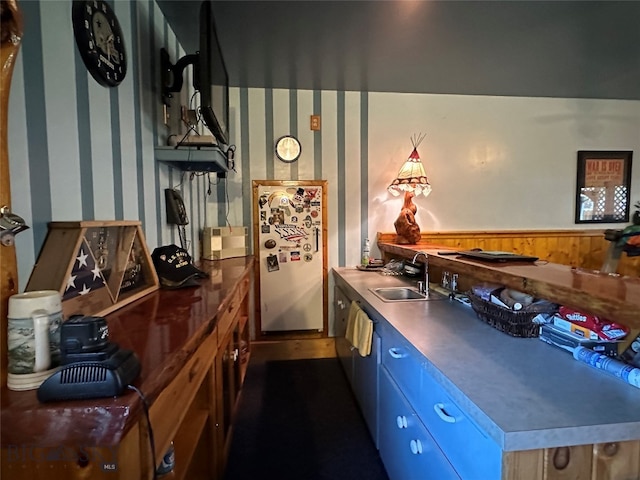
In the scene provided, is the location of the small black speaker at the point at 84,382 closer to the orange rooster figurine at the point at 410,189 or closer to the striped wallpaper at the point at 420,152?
the striped wallpaper at the point at 420,152

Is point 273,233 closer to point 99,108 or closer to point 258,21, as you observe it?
point 258,21

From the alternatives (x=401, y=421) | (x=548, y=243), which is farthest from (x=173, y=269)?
(x=548, y=243)

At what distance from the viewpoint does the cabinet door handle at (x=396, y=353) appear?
4.92 feet

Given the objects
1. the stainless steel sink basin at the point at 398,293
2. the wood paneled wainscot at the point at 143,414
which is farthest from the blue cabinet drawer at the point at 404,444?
the wood paneled wainscot at the point at 143,414

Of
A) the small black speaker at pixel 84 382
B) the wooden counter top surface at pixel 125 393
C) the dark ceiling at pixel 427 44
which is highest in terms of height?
the dark ceiling at pixel 427 44

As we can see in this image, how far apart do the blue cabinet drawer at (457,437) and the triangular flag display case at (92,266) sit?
1.15 meters

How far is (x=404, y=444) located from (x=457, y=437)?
0.53m

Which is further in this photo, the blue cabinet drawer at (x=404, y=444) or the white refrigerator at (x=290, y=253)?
the white refrigerator at (x=290, y=253)

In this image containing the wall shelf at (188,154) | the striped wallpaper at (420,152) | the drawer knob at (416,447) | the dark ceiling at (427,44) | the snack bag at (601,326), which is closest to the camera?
the snack bag at (601,326)

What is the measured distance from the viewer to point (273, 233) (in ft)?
11.2

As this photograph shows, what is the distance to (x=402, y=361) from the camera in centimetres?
150

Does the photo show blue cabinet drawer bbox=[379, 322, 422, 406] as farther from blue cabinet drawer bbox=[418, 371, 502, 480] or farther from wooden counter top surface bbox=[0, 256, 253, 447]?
wooden counter top surface bbox=[0, 256, 253, 447]

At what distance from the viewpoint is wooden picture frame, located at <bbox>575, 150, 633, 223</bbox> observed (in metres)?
3.76

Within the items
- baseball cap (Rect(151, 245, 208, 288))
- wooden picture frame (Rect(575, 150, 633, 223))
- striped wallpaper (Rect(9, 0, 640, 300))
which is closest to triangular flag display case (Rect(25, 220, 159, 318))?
baseball cap (Rect(151, 245, 208, 288))
